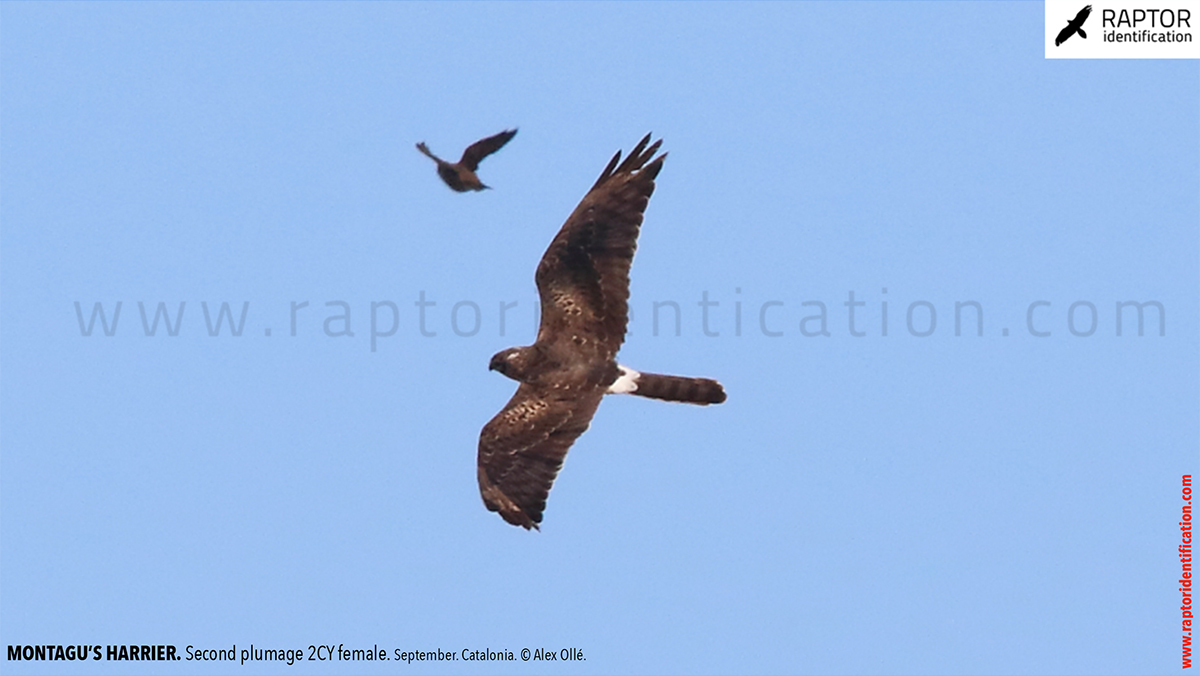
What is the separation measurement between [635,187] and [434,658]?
466 cm

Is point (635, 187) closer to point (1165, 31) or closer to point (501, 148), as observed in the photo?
point (501, 148)

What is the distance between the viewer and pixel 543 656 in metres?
14.6

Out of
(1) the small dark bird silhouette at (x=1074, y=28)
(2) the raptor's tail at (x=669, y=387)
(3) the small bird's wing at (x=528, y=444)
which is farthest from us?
(1) the small dark bird silhouette at (x=1074, y=28)

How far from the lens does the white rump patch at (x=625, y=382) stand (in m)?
15.1

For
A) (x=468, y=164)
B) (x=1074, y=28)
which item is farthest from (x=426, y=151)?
(x=1074, y=28)

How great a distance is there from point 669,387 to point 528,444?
1.44 m

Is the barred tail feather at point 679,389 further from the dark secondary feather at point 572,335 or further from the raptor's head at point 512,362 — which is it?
the raptor's head at point 512,362

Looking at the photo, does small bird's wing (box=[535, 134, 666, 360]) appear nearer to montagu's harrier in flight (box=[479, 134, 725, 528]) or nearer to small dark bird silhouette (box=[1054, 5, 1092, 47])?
montagu's harrier in flight (box=[479, 134, 725, 528])

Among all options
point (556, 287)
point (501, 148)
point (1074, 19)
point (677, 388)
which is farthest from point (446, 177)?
point (1074, 19)

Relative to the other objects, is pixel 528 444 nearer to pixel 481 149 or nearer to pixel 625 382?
pixel 625 382

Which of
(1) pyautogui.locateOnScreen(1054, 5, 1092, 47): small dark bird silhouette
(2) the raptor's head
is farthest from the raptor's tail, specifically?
(1) pyautogui.locateOnScreen(1054, 5, 1092, 47): small dark bird silhouette

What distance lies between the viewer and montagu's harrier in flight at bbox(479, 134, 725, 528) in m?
15.0

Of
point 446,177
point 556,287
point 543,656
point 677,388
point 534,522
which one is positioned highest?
point 446,177

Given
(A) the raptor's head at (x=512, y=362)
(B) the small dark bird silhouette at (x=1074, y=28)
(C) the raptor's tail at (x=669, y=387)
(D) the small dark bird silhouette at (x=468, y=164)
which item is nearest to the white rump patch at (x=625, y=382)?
(C) the raptor's tail at (x=669, y=387)
